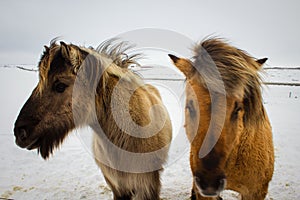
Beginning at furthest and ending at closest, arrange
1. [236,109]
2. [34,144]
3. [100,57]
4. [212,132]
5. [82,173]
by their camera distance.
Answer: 1. [82,173]
2. [100,57]
3. [34,144]
4. [236,109]
5. [212,132]

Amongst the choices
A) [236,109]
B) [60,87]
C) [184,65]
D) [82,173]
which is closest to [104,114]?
[60,87]

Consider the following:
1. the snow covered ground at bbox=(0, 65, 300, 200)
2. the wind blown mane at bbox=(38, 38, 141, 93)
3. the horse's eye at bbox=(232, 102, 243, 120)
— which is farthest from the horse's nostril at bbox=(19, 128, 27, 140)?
the horse's eye at bbox=(232, 102, 243, 120)

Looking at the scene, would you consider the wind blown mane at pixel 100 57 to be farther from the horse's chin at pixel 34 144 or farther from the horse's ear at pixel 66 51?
the horse's chin at pixel 34 144

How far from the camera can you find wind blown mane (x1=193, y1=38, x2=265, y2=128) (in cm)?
193

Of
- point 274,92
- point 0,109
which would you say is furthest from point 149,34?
point 274,92

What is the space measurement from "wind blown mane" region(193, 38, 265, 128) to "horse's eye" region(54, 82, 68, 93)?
54.1 inches

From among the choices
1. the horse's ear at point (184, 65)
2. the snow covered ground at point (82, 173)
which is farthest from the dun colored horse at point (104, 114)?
the horse's ear at point (184, 65)

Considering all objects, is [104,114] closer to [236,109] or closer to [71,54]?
[71,54]

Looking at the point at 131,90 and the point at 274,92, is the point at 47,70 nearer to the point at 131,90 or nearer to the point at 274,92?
the point at 131,90

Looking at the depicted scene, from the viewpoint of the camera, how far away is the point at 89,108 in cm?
246

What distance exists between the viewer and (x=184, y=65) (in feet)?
7.54

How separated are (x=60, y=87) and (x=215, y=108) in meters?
1.57

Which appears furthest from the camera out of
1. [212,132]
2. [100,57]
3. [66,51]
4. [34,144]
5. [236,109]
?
[100,57]

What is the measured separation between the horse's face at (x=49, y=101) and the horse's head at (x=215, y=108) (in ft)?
4.18
